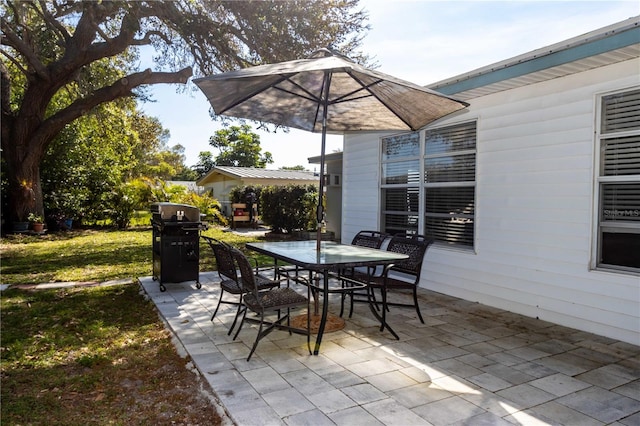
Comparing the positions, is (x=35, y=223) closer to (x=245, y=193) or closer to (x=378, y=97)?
(x=245, y=193)

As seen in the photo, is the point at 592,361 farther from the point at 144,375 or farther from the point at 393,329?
the point at 144,375

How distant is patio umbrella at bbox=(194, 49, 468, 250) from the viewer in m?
3.33

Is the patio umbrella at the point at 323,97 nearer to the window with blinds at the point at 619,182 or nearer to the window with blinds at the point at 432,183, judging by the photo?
the window with blinds at the point at 432,183

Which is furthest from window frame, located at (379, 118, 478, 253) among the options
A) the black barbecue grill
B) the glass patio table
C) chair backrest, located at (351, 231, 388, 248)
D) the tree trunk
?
the tree trunk

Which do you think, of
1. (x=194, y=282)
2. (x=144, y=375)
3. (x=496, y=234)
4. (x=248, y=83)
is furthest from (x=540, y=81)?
(x=194, y=282)

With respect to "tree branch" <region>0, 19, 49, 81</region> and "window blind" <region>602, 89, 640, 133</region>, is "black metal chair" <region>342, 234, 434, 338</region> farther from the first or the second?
"tree branch" <region>0, 19, 49, 81</region>

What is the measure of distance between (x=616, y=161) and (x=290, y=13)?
6.69 meters

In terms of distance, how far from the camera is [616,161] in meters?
3.72

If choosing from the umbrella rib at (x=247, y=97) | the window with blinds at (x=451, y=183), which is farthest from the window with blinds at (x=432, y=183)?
the umbrella rib at (x=247, y=97)

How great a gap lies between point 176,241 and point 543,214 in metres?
4.51

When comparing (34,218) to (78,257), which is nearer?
(78,257)

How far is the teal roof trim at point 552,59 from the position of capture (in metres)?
3.09

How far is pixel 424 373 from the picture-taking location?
2926 mm

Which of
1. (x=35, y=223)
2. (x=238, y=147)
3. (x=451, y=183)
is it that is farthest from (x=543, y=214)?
(x=238, y=147)
